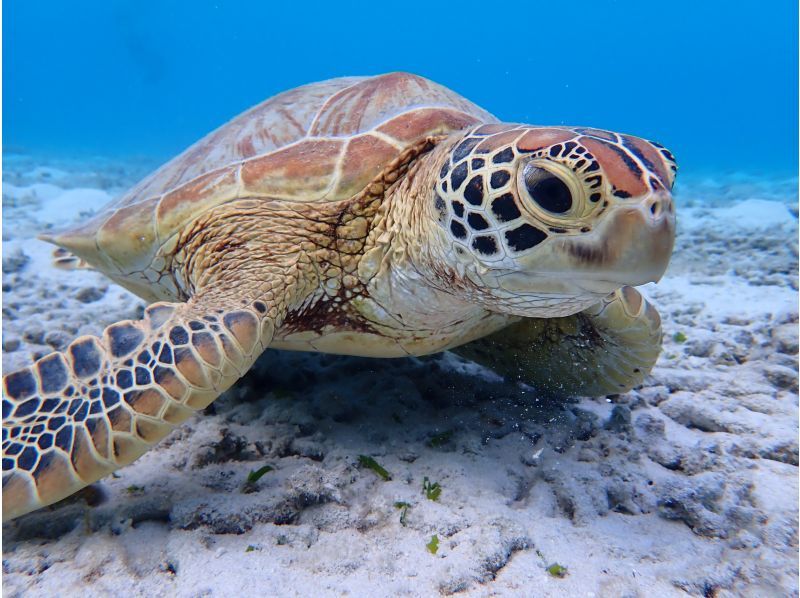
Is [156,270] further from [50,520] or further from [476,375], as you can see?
[476,375]

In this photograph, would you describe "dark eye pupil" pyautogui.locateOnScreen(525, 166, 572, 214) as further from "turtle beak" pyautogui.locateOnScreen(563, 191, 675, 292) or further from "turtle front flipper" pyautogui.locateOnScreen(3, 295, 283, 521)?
"turtle front flipper" pyautogui.locateOnScreen(3, 295, 283, 521)

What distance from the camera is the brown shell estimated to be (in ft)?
7.00

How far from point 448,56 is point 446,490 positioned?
122567 mm

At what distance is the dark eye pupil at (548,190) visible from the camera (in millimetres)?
1346

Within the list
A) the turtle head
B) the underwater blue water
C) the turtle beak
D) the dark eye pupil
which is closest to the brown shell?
the turtle head

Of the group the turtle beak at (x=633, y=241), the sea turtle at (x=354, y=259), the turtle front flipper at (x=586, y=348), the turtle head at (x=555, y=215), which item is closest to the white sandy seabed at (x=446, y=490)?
the turtle front flipper at (x=586, y=348)

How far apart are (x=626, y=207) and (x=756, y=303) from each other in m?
3.56

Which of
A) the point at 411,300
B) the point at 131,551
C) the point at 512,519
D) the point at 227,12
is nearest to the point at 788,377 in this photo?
the point at 512,519

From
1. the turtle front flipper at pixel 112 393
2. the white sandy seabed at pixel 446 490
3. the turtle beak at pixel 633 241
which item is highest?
the turtle beak at pixel 633 241

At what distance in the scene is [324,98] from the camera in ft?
8.55

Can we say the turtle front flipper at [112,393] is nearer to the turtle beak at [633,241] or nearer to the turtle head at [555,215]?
the turtle head at [555,215]

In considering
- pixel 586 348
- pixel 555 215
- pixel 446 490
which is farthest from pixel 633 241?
pixel 586 348

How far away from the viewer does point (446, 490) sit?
1.78 metres

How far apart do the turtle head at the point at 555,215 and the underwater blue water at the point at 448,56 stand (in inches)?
2654
